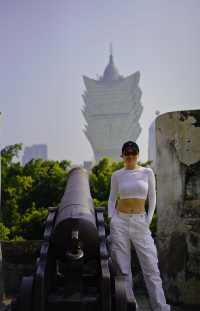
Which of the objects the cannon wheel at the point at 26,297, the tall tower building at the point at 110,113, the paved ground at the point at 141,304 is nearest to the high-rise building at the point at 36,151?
the tall tower building at the point at 110,113

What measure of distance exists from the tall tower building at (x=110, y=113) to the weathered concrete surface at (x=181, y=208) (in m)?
105

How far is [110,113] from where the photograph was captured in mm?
109062

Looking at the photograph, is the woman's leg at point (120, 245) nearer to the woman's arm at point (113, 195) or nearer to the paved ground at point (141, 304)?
the woman's arm at point (113, 195)

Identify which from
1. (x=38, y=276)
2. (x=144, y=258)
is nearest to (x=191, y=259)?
(x=144, y=258)

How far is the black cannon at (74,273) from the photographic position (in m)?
→ 2.57

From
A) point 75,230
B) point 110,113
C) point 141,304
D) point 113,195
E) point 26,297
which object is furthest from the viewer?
point 110,113

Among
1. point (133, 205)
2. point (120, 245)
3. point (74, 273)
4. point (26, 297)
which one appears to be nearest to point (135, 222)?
point (133, 205)

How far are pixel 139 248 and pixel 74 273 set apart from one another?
2.32ft

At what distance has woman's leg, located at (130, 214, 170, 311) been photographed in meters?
3.11

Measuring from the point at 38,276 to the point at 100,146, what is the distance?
357 ft

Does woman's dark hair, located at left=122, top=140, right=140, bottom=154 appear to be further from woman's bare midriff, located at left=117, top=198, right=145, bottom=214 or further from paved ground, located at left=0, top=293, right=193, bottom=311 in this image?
paved ground, located at left=0, top=293, right=193, bottom=311

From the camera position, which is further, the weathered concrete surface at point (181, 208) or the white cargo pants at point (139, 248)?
the weathered concrete surface at point (181, 208)

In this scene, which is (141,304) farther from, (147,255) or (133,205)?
(133,205)

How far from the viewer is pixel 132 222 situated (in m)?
3.13
